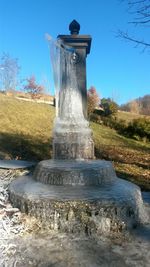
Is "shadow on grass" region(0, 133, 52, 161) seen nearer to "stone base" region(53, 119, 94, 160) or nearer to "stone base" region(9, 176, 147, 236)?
"stone base" region(53, 119, 94, 160)

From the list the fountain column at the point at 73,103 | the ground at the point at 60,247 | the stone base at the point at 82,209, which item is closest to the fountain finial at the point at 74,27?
the fountain column at the point at 73,103

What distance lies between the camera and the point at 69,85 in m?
7.40

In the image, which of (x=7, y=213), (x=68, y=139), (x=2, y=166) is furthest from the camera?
(x=68, y=139)

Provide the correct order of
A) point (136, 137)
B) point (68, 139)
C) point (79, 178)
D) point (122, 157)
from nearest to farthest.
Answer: point (79, 178), point (68, 139), point (122, 157), point (136, 137)

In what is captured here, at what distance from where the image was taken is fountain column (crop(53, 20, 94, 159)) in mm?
6656

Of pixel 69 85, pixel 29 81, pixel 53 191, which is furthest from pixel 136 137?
pixel 29 81

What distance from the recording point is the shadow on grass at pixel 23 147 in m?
10.4

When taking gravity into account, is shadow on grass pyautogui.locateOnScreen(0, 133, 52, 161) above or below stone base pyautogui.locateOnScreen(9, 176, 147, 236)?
above

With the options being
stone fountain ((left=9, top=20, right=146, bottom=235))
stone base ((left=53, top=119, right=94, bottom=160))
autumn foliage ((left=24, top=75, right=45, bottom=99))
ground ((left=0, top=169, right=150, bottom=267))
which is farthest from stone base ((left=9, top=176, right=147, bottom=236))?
autumn foliage ((left=24, top=75, right=45, bottom=99))

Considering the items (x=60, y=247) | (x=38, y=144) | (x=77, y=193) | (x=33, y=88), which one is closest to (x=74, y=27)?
(x=77, y=193)

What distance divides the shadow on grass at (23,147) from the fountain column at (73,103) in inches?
133

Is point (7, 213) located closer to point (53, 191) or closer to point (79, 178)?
point (53, 191)

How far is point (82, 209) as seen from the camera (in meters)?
4.12

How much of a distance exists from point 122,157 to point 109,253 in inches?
346
